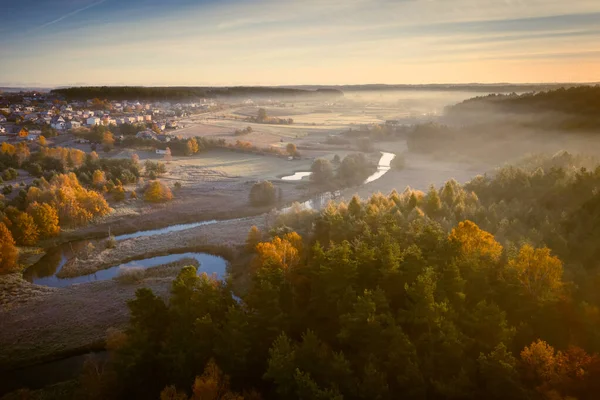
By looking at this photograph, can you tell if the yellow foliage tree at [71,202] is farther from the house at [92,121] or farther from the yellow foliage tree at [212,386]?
the house at [92,121]

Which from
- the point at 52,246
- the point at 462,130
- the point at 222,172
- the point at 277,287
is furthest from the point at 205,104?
the point at 277,287

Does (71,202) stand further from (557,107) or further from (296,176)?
(557,107)

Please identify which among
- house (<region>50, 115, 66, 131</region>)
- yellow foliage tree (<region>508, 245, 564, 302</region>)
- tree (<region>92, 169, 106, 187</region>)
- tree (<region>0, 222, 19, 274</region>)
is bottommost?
tree (<region>0, 222, 19, 274</region>)

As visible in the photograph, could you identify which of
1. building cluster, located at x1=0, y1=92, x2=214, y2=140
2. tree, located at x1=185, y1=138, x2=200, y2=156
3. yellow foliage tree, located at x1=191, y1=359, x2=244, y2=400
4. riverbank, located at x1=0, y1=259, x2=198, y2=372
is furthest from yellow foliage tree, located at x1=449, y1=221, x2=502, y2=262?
building cluster, located at x1=0, y1=92, x2=214, y2=140

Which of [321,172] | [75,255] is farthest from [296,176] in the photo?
[75,255]

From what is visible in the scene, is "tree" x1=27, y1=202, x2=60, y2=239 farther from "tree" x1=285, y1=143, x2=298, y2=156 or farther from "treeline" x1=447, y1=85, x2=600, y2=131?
"treeline" x1=447, y1=85, x2=600, y2=131

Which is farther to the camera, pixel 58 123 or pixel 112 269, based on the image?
pixel 58 123
